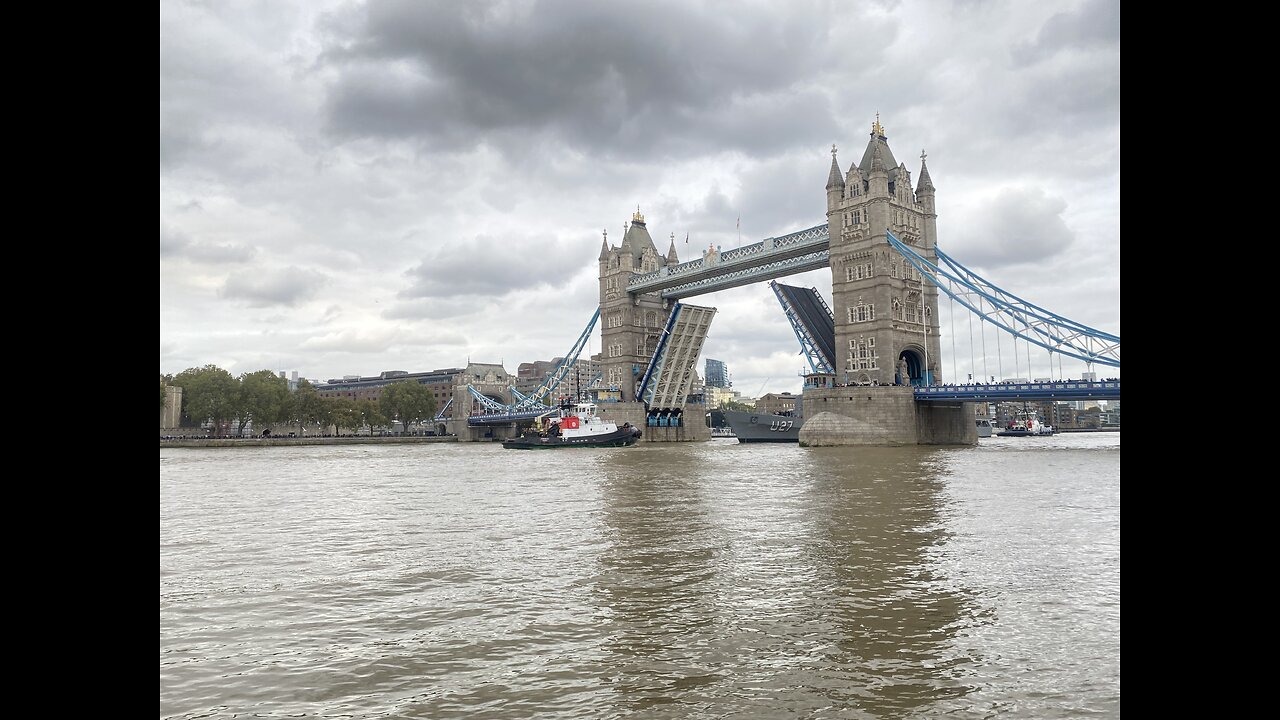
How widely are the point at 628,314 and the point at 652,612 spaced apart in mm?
82830

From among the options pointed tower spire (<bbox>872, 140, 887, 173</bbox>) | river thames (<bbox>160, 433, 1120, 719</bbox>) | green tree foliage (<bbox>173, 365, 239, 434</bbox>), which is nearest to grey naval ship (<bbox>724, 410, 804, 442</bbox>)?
pointed tower spire (<bbox>872, 140, 887, 173</bbox>)

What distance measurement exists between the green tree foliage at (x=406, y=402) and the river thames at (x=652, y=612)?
337ft

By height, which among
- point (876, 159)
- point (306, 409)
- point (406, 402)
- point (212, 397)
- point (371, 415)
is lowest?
point (371, 415)

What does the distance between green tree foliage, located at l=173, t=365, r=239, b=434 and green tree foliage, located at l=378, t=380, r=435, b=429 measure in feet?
87.9

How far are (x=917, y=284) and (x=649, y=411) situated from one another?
111 ft

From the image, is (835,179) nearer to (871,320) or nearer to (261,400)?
(871,320)

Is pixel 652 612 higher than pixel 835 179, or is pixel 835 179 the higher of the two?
pixel 835 179

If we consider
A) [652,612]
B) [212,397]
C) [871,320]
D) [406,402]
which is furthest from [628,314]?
[652,612]

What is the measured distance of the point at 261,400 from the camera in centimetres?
9400

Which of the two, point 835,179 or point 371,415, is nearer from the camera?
point 835,179

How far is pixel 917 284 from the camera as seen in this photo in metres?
63.2
